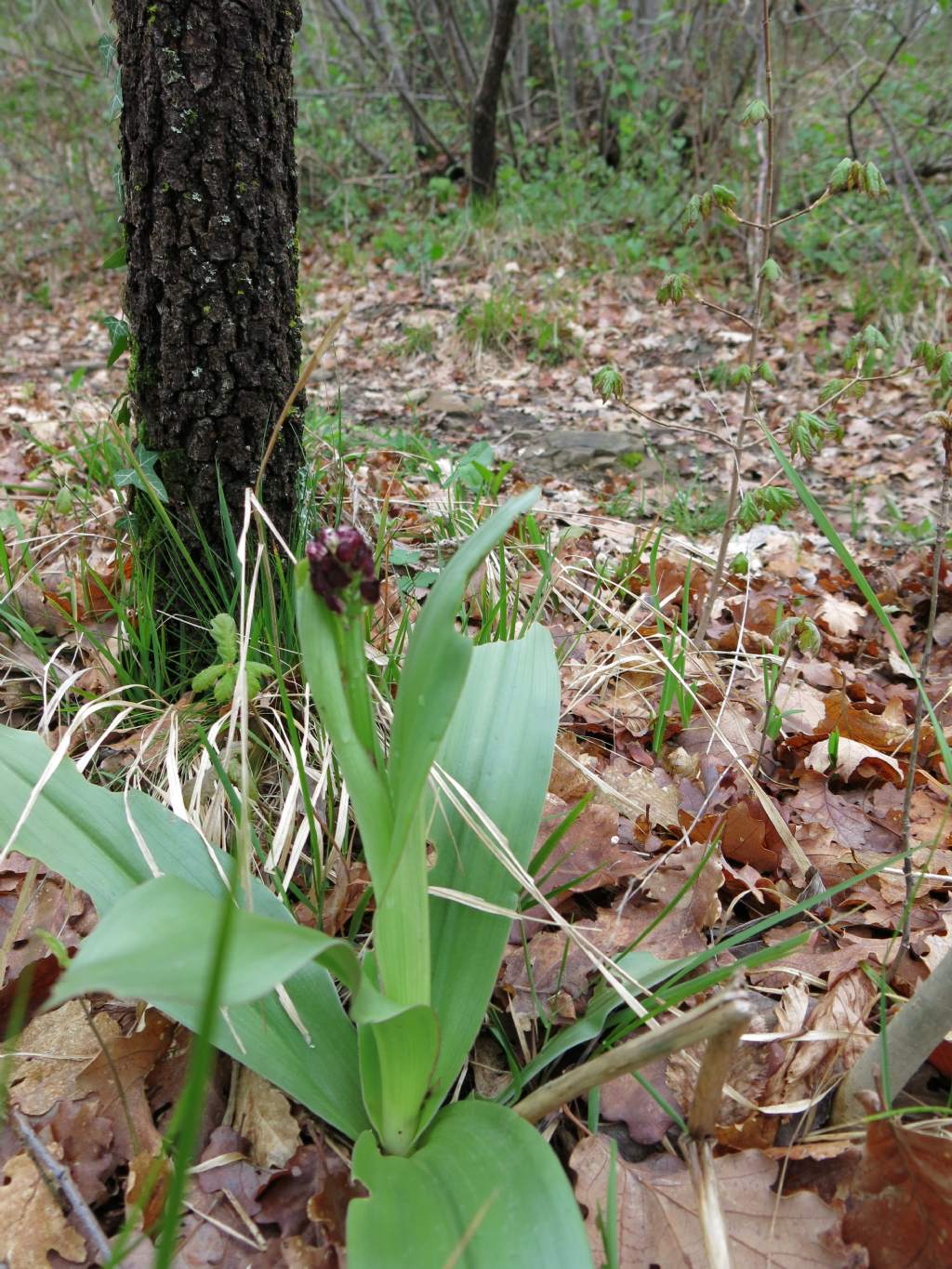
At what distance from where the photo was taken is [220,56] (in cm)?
133

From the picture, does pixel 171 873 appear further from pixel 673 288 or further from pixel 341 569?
pixel 673 288

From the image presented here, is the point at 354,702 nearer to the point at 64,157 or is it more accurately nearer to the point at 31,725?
the point at 31,725

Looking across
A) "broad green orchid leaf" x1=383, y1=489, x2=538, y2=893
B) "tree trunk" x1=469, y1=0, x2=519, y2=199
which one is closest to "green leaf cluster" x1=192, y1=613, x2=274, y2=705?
"broad green orchid leaf" x1=383, y1=489, x2=538, y2=893

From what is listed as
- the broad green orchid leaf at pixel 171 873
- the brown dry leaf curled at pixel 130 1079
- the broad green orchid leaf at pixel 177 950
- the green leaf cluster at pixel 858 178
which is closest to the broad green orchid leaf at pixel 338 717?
the broad green orchid leaf at pixel 177 950

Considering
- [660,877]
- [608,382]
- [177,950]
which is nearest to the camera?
[177,950]

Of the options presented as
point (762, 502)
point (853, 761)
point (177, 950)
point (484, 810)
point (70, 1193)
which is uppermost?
point (177, 950)

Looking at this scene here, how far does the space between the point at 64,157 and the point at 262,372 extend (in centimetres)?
780

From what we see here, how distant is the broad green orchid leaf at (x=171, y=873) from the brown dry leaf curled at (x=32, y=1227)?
237mm

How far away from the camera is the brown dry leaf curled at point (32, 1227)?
817mm

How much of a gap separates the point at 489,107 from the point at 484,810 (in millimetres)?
7316

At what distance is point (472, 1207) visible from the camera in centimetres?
72

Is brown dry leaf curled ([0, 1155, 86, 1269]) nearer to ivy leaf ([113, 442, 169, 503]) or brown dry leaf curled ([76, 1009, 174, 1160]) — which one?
brown dry leaf curled ([76, 1009, 174, 1160])

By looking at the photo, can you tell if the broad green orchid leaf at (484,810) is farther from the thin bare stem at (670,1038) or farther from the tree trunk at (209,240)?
the tree trunk at (209,240)

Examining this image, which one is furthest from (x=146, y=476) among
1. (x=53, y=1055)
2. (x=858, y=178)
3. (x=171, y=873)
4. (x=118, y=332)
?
(x=858, y=178)
